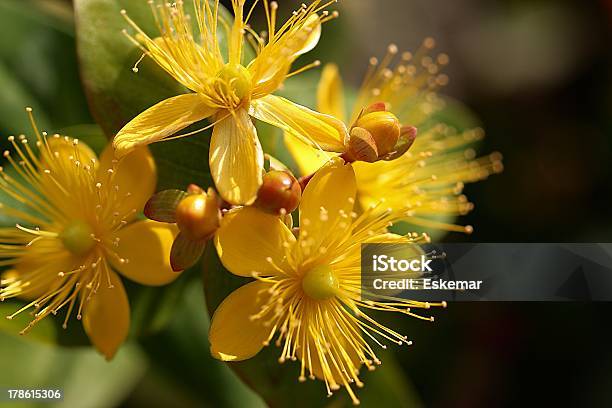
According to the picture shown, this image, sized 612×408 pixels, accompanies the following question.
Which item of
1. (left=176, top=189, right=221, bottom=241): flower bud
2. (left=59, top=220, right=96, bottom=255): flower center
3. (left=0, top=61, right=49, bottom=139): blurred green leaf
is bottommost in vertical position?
(left=59, top=220, right=96, bottom=255): flower center

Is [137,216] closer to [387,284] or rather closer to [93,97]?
[93,97]

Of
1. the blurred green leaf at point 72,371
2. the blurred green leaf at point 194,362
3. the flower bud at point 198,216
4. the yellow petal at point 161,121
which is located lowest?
the blurred green leaf at point 72,371

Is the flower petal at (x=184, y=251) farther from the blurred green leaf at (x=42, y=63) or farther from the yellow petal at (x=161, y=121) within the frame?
the blurred green leaf at (x=42, y=63)

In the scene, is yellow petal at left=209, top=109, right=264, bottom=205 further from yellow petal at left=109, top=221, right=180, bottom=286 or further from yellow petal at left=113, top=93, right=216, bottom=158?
yellow petal at left=109, top=221, right=180, bottom=286

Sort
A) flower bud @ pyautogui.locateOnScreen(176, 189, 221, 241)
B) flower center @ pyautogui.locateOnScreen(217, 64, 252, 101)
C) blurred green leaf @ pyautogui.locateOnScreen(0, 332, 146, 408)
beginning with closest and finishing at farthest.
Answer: flower bud @ pyautogui.locateOnScreen(176, 189, 221, 241)
flower center @ pyautogui.locateOnScreen(217, 64, 252, 101)
blurred green leaf @ pyautogui.locateOnScreen(0, 332, 146, 408)

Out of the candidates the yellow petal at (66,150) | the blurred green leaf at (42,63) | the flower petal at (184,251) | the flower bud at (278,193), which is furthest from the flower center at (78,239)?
the blurred green leaf at (42,63)

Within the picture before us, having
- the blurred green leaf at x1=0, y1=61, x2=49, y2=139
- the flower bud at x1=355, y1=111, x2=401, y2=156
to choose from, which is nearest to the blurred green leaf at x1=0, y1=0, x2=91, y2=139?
the blurred green leaf at x1=0, y1=61, x2=49, y2=139
